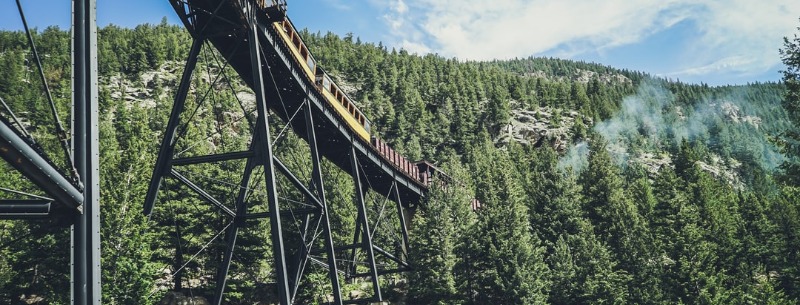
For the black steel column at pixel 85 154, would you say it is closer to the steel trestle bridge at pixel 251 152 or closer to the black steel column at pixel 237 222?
the steel trestle bridge at pixel 251 152

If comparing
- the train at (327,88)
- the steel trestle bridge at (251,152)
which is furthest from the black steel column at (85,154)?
the train at (327,88)

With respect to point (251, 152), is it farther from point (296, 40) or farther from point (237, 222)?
point (296, 40)

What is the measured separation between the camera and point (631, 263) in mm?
35438

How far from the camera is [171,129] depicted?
1847 centimetres

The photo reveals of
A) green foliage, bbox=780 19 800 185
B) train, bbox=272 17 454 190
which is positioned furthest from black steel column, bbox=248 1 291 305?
green foliage, bbox=780 19 800 185

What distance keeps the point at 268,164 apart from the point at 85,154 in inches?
346

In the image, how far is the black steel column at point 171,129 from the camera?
18203mm

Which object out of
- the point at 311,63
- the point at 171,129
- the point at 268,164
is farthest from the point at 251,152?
the point at 311,63

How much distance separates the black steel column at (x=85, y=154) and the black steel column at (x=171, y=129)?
9.47 m

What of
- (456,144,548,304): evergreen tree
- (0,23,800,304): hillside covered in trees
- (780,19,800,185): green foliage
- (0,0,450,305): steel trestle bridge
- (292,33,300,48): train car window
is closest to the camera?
(0,0,450,305): steel trestle bridge

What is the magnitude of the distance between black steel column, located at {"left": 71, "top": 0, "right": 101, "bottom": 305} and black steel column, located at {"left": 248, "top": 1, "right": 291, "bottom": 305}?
7.89 m

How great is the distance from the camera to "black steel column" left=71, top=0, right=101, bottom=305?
8.04 m

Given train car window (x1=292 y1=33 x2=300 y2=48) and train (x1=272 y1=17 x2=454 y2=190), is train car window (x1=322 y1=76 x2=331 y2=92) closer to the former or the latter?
train (x1=272 y1=17 x2=454 y2=190)

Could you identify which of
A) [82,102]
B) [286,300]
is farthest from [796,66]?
[82,102]
